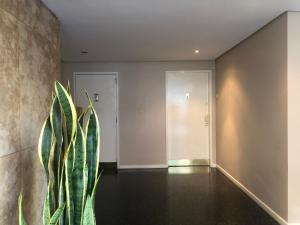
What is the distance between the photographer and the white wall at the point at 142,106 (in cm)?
501

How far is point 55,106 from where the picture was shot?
4.85 ft

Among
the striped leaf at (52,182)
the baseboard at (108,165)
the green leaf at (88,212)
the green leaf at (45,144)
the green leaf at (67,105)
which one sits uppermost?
the green leaf at (67,105)

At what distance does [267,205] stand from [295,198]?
1.63ft

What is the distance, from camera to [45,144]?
1471mm

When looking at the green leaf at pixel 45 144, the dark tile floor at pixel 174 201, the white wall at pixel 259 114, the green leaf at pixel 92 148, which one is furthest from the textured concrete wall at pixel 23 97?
the white wall at pixel 259 114

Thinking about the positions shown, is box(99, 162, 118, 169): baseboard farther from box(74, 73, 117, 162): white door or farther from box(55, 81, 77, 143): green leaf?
box(55, 81, 77, 143): green leaf

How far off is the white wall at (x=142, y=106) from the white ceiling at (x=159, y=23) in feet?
2.73

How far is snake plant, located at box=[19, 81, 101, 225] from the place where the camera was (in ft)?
4.57

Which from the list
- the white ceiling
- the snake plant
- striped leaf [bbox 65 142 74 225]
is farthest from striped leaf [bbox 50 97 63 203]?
the white ceiling

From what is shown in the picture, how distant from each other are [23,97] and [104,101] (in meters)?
3.21

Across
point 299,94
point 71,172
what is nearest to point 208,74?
point 299,94

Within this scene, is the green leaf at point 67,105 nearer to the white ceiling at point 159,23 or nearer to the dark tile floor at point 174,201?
the white ceiling at point 159,23

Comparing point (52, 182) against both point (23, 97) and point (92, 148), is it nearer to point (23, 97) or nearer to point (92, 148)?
point (92, 148)

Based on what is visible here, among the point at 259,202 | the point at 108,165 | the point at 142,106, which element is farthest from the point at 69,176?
the point at 108,165
